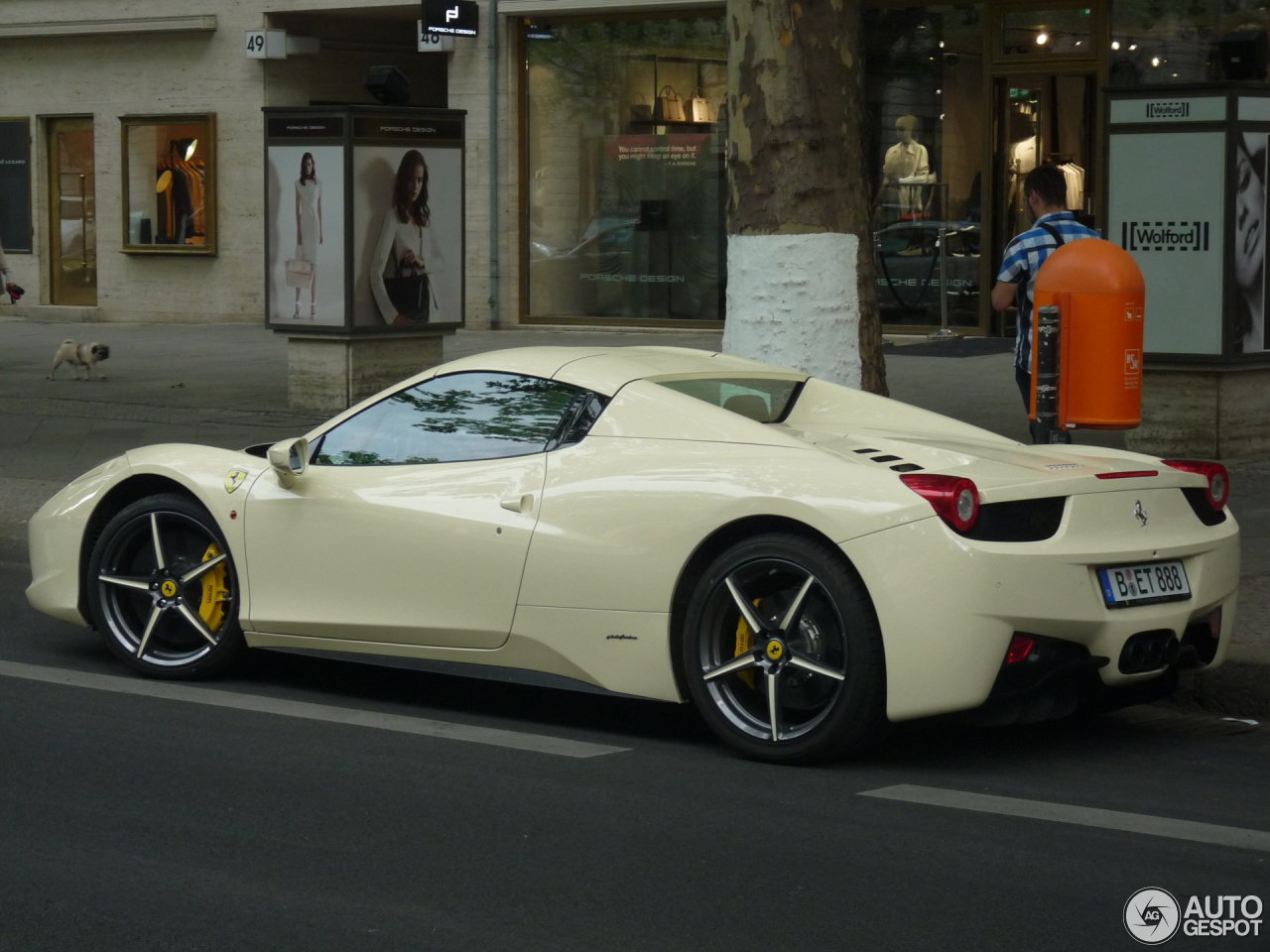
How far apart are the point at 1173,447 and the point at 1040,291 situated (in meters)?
3.77

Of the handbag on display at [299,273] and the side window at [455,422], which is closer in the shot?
the side window at [455,422]

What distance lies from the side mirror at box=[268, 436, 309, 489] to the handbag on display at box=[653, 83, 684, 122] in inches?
609

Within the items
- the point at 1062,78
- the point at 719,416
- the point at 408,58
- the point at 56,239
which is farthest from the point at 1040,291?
the point at 56,239

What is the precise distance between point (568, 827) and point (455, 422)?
1.88m

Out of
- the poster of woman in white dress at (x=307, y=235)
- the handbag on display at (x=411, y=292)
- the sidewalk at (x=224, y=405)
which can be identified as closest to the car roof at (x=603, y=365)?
the sidewalk at (x=224, y=405)

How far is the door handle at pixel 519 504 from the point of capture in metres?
6.19

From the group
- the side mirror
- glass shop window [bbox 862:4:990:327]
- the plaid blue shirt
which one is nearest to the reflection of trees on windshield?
the side mirror

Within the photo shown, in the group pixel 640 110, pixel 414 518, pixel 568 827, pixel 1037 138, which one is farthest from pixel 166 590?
pixel 640 110

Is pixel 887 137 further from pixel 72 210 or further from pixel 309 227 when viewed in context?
pixel 72 210

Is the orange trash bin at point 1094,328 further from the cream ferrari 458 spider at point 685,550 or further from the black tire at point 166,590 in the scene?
the black tire at point 166,590

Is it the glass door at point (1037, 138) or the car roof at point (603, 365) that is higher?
the glass door at point (1037, 138)

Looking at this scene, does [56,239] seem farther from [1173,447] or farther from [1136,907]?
[1136,907]

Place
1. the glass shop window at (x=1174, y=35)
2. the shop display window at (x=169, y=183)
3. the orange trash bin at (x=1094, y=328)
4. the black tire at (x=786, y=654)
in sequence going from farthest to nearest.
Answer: the shop display window at (x=169, y=183) < the glass shop window at (x=1174, y=35) < the orange trash bin at (x=1094, y=328) < the black tire at (x=786, y=654)

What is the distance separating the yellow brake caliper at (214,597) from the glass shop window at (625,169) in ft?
47.5
